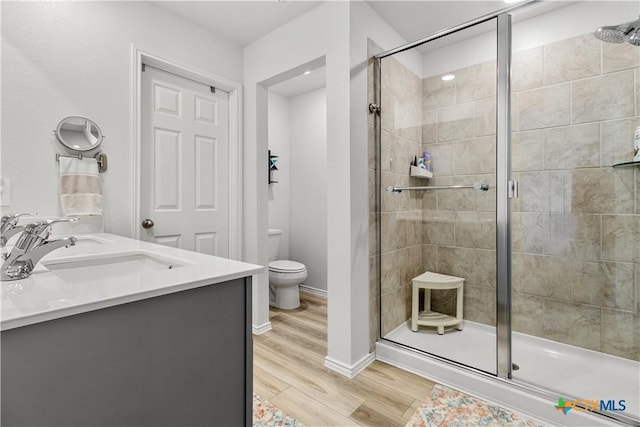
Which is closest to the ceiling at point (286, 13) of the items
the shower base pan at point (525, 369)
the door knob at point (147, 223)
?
the door knob at point (147, 223)

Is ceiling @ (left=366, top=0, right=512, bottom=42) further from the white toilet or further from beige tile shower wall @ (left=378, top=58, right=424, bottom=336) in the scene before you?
the white toilet

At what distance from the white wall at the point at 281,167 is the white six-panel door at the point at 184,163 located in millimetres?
1140

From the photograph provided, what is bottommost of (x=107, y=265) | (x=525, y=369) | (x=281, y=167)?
(x=525, y=369)

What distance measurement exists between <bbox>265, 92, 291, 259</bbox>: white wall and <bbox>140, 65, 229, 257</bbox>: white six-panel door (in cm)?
114

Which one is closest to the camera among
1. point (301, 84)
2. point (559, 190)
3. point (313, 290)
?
point (559, 190)

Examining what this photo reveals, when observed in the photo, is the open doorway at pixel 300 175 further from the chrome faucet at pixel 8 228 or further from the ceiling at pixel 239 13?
the chrome faucet at pixel 8 228

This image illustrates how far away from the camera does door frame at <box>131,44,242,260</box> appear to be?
2008mm

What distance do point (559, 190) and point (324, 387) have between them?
1.87 meters

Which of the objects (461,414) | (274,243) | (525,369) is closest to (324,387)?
(461,414)

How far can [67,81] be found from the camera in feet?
5.73

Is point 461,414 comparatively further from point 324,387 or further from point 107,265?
point 107,265

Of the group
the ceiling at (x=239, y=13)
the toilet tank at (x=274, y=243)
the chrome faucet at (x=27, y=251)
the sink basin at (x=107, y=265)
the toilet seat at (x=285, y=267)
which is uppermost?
the ceiling at (x=239, y=13)

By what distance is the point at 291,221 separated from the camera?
3.92m

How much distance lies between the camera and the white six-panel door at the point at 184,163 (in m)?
2.16
